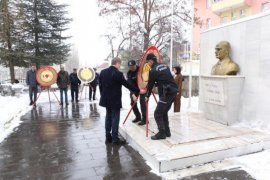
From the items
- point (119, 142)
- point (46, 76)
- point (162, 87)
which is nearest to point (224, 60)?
point (162, 87)

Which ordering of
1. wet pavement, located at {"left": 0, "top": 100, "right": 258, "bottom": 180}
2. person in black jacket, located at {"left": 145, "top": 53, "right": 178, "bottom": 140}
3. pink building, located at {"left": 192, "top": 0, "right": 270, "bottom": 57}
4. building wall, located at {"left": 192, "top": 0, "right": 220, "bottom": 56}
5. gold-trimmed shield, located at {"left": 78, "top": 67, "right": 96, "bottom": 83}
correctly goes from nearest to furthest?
wet pavement, located at {"left": 0, "top": 100, "right": 258, "bottom": 180}
person in black jacket, located at {"left": 145, "top": 53, "right": 178, "bottom": 140}
gold-trimmed shield, located at {"left": 78, "top": 67, "right": 96, "bottom": 83}
pink building, located at {"left": 192, "top": 0, "right": 270, "bottom": 57}
building wall, located at {"left": 192, "top": 0, "right": 220, "bottom": 56}

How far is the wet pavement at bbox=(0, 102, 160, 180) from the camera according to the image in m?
3.90

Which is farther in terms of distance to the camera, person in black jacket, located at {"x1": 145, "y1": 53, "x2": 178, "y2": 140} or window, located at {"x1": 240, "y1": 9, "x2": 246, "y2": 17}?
window, located at {"x1": 240, "y1": 9, "x2": 246, "y2": 17}

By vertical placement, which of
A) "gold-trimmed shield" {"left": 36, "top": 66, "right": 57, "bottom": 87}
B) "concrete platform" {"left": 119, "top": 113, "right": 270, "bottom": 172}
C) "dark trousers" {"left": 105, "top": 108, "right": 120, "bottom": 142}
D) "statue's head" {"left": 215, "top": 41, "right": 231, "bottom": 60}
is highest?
"statue's head" {"left": 215, "top": 41, "right": 231, "bottom": 60}

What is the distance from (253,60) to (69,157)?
443cm

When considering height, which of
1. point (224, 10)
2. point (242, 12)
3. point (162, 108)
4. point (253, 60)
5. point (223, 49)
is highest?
point (224, 10)

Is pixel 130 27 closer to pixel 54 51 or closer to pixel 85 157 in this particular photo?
pixel 54 51

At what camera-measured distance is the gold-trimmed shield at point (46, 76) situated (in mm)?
11109

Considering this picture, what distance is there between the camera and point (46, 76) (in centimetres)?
1127

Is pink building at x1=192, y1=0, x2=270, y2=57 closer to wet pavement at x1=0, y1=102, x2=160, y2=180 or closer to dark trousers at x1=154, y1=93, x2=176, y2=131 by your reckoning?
wet pavement at x1=0, y1=102, x2=160, y2=180

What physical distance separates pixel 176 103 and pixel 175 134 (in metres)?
2.87

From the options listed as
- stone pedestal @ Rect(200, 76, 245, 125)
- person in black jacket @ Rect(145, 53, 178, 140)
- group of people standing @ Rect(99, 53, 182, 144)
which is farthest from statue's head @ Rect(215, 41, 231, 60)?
person in black jacket @ Rect(145, 53, 178, 140)

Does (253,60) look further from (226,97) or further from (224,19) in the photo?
(224,19)

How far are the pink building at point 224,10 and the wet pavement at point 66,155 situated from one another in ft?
54.0
